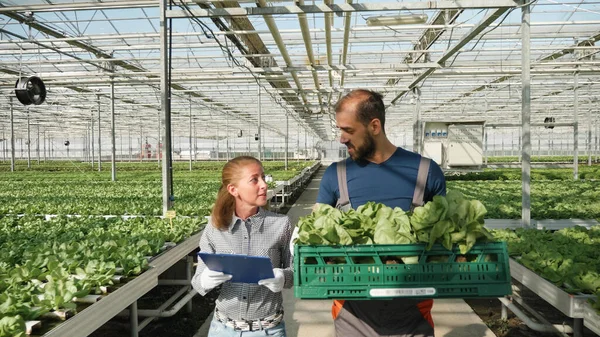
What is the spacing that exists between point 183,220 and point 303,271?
12.6ft

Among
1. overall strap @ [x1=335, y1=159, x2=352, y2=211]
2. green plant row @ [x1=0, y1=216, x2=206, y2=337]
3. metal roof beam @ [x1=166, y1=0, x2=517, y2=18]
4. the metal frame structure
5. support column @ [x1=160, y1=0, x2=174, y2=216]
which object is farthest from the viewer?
support column @ [x1=160, y1=0, x2=174, y2=216]

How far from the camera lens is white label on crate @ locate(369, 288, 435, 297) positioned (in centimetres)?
170

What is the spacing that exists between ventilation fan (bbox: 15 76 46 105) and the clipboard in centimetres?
633

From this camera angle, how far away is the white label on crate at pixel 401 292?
170cm

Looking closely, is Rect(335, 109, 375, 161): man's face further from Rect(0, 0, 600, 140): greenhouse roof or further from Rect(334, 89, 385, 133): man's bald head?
Rect(0, 0, 600, 140): greenhouse roof

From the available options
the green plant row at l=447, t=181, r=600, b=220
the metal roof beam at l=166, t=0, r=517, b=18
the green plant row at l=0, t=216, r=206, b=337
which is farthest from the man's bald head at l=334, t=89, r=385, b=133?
the green plant row at l=447, t=181, r=600, b=220

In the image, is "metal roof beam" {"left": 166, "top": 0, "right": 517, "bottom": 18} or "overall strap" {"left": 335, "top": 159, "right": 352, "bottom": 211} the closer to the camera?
"overall strap" {"left": 335, "top": 159, "right": 352, "bottom": 211}

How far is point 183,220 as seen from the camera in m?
5.37

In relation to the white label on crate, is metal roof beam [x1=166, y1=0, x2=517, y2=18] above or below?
above

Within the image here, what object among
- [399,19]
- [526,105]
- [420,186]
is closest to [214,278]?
[420,186]

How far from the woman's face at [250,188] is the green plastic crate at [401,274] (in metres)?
0.58

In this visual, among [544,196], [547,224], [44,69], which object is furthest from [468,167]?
[44,69]

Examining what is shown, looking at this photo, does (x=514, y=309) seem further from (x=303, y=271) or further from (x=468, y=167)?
(x=468, y=167)

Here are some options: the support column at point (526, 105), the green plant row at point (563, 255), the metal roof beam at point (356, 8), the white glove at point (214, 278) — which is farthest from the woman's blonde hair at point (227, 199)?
the support column at point (526, 105)
